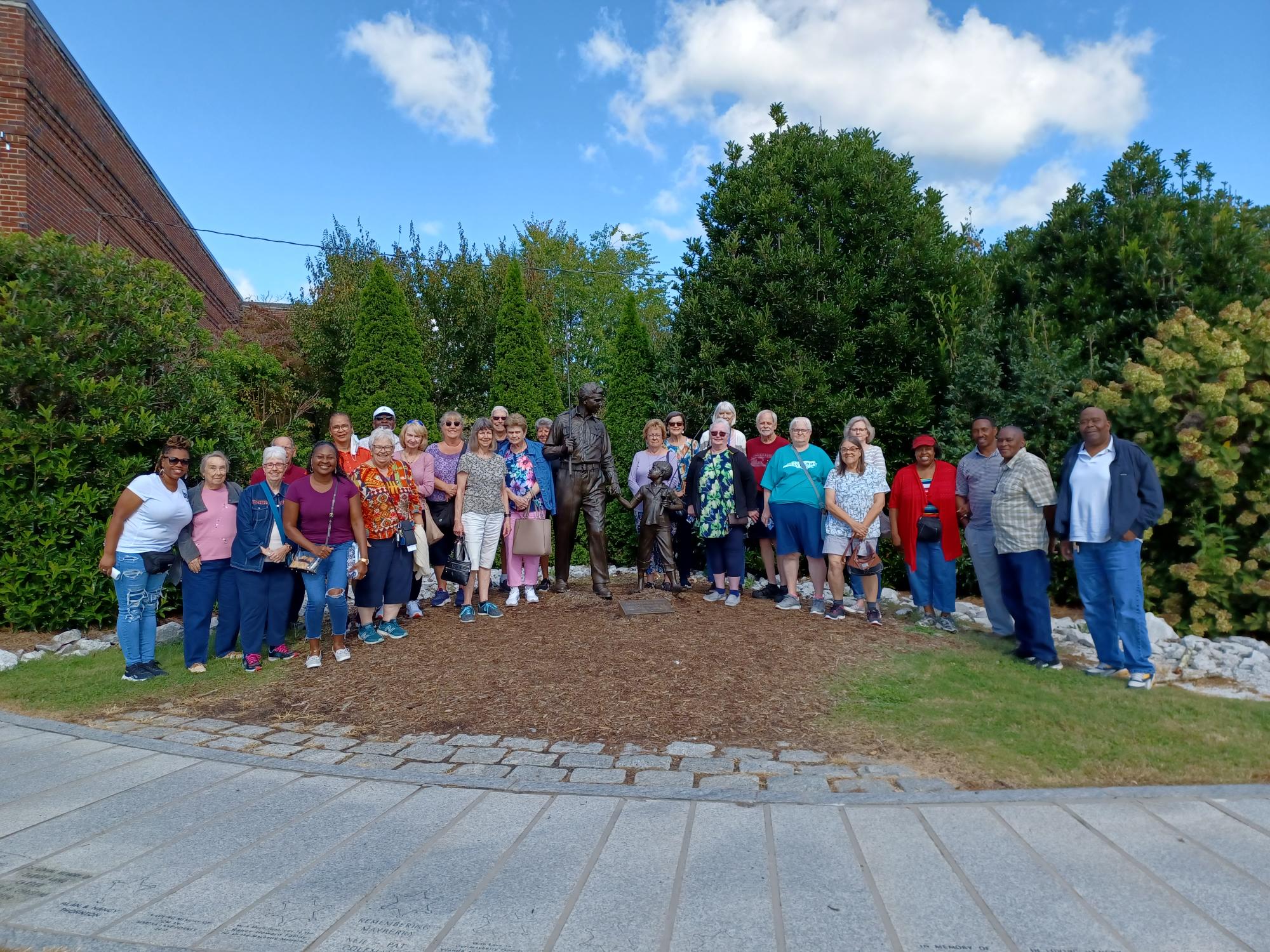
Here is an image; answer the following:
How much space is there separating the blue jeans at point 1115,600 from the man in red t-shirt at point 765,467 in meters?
2.74

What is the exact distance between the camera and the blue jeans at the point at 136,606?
5707 mm

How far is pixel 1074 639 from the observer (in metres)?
6.90

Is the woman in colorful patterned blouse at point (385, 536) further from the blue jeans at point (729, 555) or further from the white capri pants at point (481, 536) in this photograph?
the blue jeans at point (729, 555)

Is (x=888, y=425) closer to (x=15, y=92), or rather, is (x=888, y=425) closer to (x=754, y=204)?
(x=754, y=204)

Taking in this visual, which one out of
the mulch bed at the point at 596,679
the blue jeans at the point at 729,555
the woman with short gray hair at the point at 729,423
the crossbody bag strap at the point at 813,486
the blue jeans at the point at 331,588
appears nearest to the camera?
the mulch bed at the point at 596,679

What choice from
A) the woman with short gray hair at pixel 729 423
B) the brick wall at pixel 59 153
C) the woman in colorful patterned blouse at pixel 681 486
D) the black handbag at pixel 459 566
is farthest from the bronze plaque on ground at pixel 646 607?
the brick wall at pixel 59 153

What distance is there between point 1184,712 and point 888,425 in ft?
15.7

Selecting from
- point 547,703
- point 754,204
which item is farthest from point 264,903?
point 754,204

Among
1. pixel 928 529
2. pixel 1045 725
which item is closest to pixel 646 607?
pixel 928 529

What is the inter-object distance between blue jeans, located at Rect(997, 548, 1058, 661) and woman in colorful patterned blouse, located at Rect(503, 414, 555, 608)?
13.3 feet

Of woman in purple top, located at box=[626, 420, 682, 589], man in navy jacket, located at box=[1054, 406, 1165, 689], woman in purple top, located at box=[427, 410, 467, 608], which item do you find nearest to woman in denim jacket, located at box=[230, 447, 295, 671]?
woman in purple top, located at box=[427, 410, 467, 608]

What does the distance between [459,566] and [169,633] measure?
2809 millimetres

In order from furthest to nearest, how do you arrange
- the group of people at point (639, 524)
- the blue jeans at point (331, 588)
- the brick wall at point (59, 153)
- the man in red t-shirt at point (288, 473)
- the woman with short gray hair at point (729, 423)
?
1. the brick wall at point (59, 153)
2. the woman with short gray hair at point (729, 423)
3. the man in red t-shirt at point (288, 473)
4. the blue jeans at point (331, 588)
5. the group of people at point (639, 524)

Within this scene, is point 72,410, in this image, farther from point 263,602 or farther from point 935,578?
point 935,578
